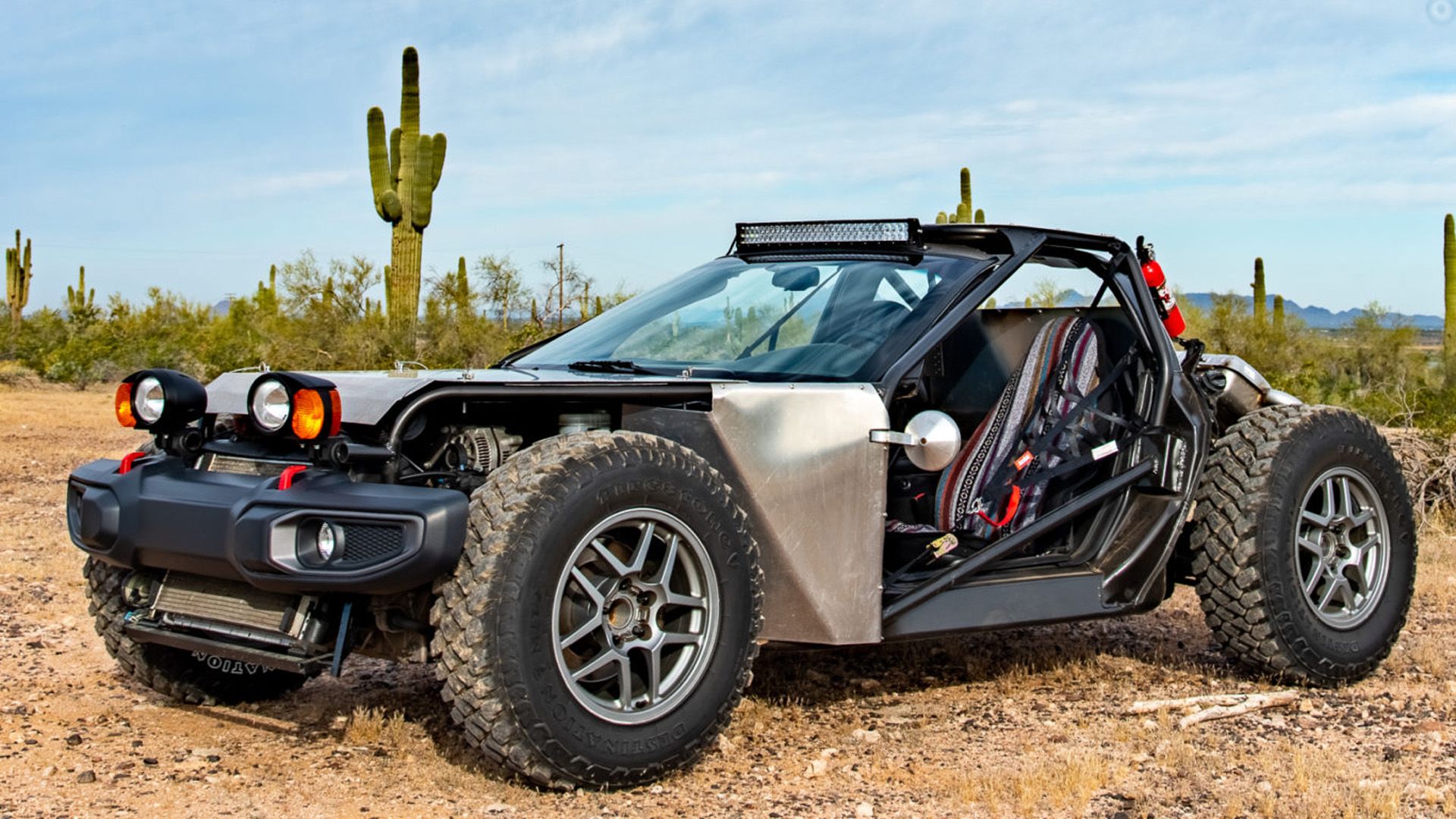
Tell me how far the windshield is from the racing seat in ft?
1.79

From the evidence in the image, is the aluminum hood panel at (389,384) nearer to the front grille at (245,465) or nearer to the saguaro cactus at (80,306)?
the front grille at (245,465)

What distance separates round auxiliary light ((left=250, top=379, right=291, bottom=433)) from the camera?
155 inches

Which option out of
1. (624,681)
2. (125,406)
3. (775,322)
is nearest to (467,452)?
(624,681)

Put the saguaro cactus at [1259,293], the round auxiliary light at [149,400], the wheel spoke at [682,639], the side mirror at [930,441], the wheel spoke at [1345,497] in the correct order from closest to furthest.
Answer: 1. the wheel spoke at [682,639]
2. the round auxiliary light at [149,400]
3. the side mirror at [930,441]
4. the wheel spoke at [1345,497]
5. the saguaro cactus at [1259,293]

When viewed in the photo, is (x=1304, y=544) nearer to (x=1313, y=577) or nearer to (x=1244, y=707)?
(x=1313, y=577)

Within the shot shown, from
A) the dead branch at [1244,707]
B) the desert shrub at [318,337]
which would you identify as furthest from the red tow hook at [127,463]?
the desert shrub at [318,337]

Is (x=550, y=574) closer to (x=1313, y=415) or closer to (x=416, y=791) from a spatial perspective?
(x=416, y=791)

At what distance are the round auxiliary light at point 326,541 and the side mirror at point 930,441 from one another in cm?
167

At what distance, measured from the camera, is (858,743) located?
466cm

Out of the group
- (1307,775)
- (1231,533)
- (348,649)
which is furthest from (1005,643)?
(348,649)

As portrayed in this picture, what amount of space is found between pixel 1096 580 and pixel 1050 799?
1.24 meters

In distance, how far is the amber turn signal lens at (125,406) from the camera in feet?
14.4

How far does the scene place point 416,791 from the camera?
4035 mm

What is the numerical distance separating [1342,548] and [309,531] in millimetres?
4069
